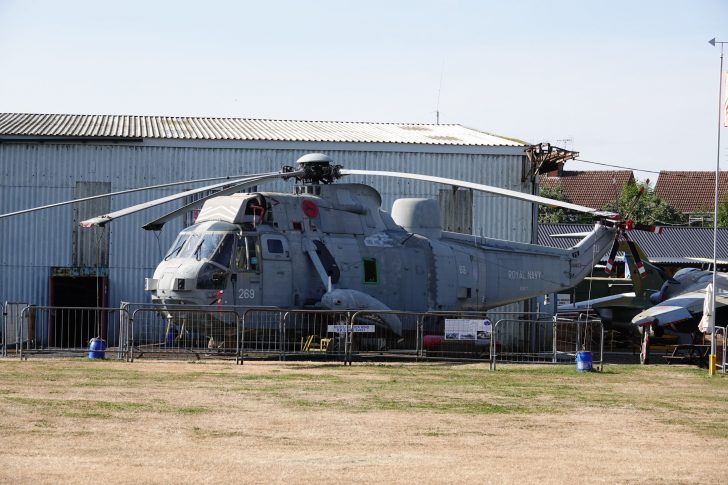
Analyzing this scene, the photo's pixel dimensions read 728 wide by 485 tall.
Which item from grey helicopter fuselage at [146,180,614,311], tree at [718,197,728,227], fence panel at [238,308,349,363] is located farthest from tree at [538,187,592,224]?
fence panel at [238,308,349,363]

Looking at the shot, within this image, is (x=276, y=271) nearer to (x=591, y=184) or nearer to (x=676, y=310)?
(x=676, y=310)

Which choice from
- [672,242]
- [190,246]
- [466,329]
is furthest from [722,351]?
[672,242]

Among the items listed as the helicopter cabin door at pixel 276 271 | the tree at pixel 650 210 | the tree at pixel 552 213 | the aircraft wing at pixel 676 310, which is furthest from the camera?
the tree at pixel 552 213

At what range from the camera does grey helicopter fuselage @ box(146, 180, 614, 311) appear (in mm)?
21984

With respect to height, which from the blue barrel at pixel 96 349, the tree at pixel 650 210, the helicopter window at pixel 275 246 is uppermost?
the tree at pixel 650 210

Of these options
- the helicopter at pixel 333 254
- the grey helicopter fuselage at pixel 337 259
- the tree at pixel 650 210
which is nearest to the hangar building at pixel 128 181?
the grey helicopter fuselage at pixel 337 259

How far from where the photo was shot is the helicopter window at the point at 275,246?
22.5 meters

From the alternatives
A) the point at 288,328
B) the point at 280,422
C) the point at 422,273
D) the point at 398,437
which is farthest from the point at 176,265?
the point at 398,437

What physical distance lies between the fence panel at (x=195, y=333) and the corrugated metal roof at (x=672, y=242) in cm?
3378

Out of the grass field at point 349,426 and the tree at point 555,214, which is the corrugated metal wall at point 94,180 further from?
the tree at point 555,214

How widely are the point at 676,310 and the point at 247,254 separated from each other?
11658mm

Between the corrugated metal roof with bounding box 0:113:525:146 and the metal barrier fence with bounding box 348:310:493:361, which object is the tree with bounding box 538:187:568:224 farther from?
the metal barrier fence with bounding box 348:310:493:361

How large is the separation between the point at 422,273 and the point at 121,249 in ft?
36.5

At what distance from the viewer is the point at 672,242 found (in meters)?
56.2
